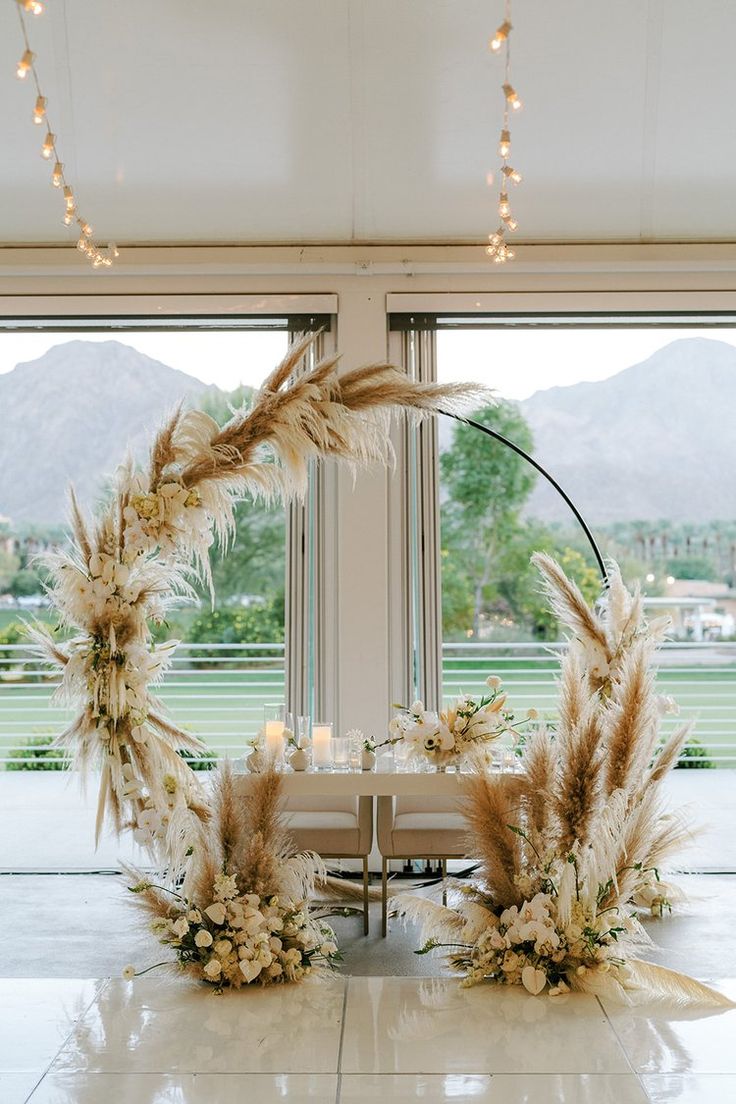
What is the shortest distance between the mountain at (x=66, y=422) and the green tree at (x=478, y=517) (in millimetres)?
2577

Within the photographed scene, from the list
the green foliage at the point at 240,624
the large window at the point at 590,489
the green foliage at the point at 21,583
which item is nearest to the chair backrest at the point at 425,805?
the large window at the point at 590,489

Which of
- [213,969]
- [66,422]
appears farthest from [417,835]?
[66,422]

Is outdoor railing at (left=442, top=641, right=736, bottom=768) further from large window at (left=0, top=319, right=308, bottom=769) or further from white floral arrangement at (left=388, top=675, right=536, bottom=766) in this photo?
white floral arrangement at (left=388, top=675, right=536, bottom=766)

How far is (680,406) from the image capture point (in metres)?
10.7

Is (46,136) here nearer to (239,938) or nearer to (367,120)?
(367,120)

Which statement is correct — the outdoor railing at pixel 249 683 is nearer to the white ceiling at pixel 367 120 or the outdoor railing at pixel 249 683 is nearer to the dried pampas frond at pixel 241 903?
the dried pampas frond at pixel 241 903

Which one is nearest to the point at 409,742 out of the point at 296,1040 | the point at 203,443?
the point at 203,443

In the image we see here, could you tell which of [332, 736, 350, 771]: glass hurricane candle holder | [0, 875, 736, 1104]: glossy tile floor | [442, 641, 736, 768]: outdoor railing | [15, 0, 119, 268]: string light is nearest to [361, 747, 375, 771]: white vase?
[332, 736, 350, 771]: glass hurricane candle holder

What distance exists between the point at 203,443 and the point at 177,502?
24 cm

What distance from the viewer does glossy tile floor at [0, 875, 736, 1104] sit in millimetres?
2418

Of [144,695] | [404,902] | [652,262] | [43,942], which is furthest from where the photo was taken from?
[652,262]

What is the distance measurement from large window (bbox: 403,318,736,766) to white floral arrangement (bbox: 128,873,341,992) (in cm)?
285

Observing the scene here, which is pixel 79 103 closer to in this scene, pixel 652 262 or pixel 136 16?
pixel 136 16

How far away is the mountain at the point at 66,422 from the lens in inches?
329
